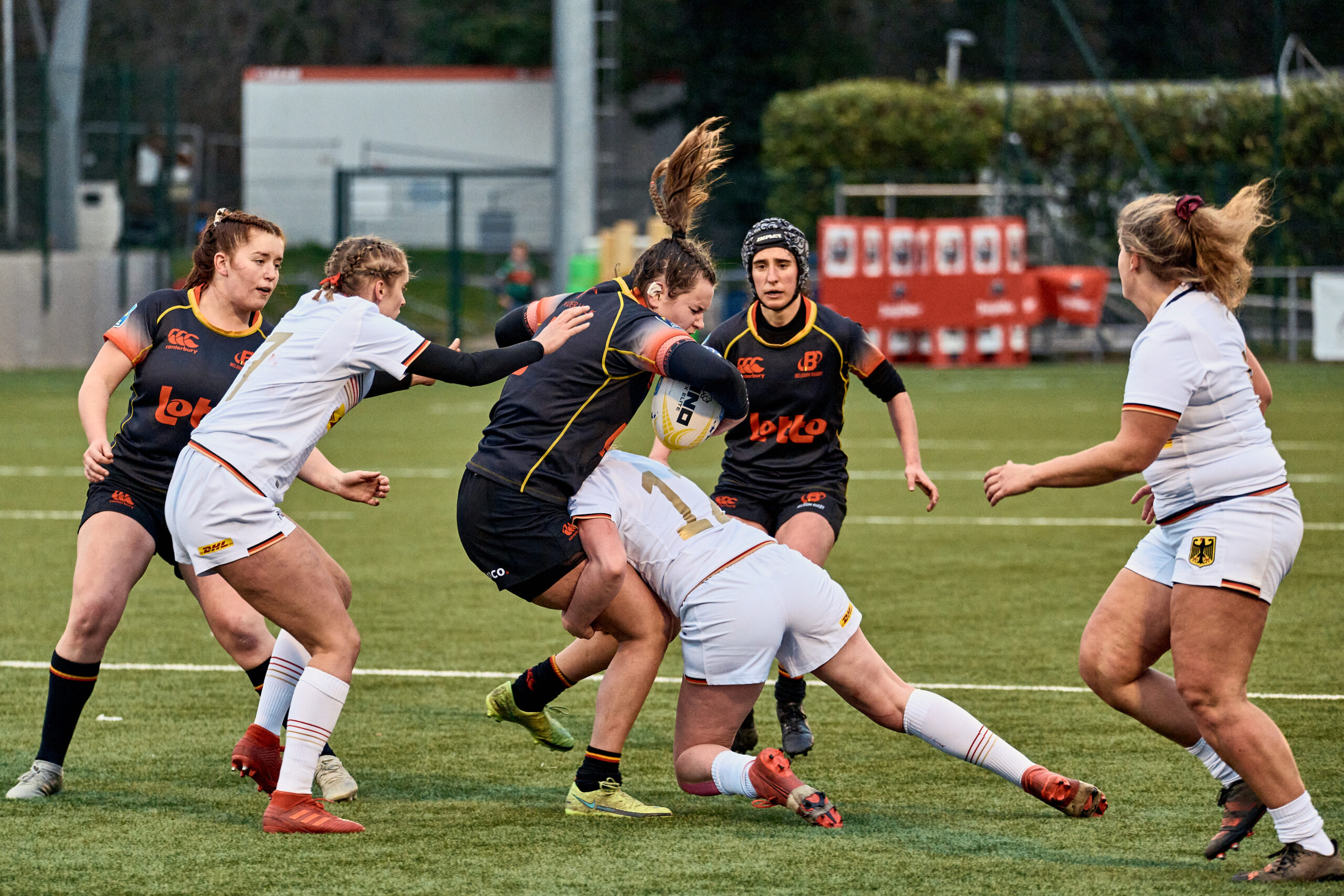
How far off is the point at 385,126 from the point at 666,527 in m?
34.3

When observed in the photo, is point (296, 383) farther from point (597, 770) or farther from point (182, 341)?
point (597, 770)

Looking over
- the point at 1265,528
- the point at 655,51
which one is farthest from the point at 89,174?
the point at 1265,528

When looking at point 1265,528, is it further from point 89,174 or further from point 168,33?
point 168,33

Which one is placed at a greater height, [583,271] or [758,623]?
[583,271]

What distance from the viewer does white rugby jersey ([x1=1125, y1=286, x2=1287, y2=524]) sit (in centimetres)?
429

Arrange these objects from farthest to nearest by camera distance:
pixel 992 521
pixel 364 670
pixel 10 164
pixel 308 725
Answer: pixel 10 164
pixel 992 521
pixel 364 670
pixel 308 725

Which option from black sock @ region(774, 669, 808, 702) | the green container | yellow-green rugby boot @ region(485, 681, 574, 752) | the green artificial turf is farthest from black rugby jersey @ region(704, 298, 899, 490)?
the green container

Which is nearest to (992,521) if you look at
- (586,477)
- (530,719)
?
(530,719)

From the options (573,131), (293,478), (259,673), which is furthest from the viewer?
(573,131)

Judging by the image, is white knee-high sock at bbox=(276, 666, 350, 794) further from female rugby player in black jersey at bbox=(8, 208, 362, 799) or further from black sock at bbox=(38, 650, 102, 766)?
black sock at bbox=(38, 650, 102, 766)

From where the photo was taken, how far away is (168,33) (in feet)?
158

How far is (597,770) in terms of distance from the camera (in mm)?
5078

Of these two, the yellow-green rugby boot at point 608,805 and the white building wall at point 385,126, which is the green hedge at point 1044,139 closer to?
the white building wall at point 385,126

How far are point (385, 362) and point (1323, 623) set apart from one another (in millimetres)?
5164
